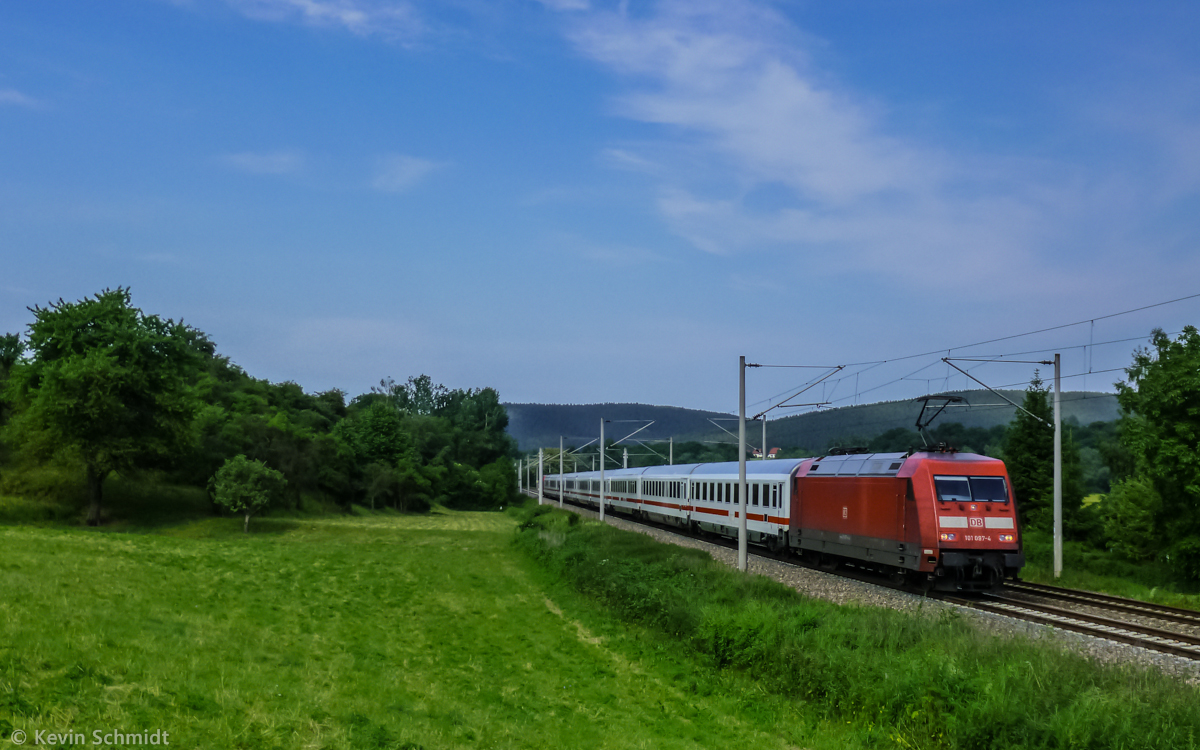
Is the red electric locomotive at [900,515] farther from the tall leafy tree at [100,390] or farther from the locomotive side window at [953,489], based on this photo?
the tall leafy tree at [100,390]

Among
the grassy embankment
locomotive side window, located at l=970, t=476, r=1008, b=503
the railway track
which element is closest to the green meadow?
the railway track

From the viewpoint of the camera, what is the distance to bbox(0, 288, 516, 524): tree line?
46.3 metres

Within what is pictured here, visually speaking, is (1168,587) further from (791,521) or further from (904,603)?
(904,603)

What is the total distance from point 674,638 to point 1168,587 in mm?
24911

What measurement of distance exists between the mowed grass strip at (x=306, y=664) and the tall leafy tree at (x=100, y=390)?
69.6ft

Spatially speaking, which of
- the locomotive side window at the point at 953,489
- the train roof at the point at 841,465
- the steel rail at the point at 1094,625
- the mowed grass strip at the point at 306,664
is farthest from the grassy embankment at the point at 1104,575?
the mowed grass strip at the point at 306,664

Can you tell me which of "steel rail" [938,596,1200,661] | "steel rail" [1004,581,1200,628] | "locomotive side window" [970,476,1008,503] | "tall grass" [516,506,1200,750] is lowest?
"steel rail" [1004,581,1200,628]

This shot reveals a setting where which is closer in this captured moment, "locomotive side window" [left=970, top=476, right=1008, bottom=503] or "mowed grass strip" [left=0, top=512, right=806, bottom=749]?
"mowed grass strip" [left=0, top=512, right=806, bottom=749]

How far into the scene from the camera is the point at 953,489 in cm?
2391

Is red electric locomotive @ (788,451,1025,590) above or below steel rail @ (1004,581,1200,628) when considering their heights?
above

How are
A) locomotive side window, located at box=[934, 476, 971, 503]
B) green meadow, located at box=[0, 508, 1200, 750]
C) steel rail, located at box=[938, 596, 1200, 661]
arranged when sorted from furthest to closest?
1. locomotive side window, located at box=[934, 476, 971, 503]
2. steel rail, located at box=[938, 596, 1200, 661]
3. green meadow, located at box=[0, 508, 1200, 750]

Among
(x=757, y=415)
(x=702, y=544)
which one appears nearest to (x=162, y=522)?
(x=702, y=544)

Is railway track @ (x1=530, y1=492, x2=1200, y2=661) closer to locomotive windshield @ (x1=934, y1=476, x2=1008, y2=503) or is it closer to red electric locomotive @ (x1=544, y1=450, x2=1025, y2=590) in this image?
red electric locomotive @ (x1=544, y1=450, x2=1025, y2=590)

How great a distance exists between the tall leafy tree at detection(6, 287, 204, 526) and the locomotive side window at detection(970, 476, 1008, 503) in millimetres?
41859
